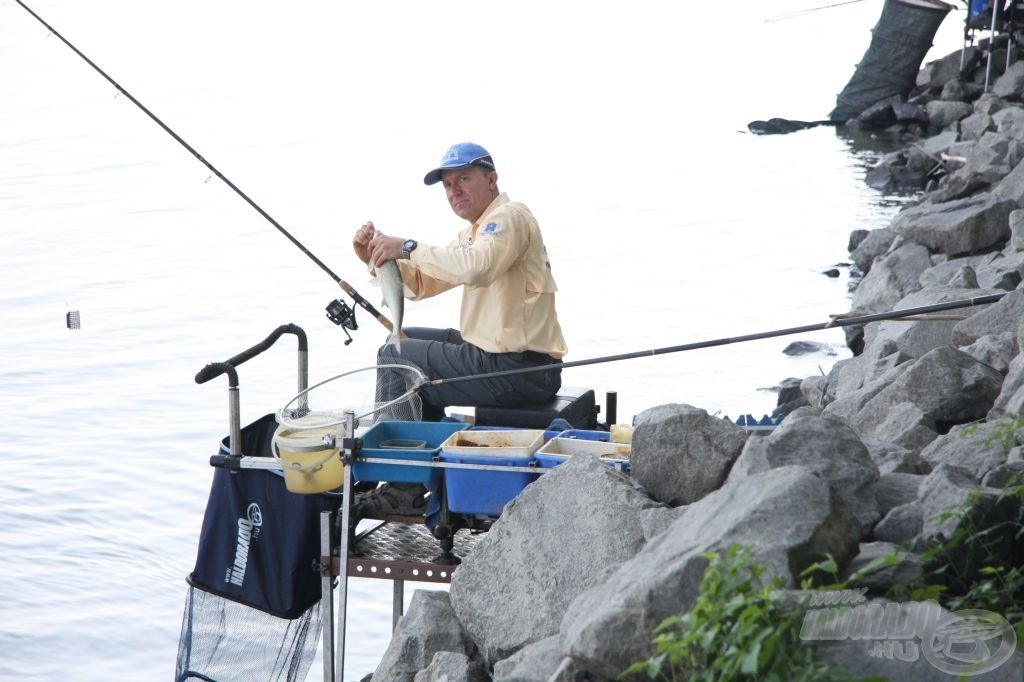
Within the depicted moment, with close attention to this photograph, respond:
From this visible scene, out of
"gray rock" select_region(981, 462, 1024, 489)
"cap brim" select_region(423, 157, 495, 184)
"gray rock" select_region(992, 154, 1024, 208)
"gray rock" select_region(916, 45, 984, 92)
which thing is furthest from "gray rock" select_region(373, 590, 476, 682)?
"gray rock" select_region(916, 45, 984, 92)

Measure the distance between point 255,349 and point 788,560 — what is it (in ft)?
7.09

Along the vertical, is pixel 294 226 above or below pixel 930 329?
above

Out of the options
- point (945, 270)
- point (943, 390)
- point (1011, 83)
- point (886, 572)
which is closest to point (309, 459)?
point (886, 572)

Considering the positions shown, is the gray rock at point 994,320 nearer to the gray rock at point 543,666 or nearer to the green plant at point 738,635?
the gray rock at point 543,666

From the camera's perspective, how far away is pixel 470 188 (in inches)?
177

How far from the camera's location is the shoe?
402 centimetres

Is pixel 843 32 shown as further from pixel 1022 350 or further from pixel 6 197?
pixel 1022 350

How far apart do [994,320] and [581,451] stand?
2123 mm

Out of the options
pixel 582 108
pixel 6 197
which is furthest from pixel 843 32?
pixel 6 197

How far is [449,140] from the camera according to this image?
1559cm

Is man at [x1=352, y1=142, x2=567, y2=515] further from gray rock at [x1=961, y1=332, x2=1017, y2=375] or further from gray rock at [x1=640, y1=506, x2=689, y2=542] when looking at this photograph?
gray rock at [x1=961, y1=332, x2=1017, y2=375]

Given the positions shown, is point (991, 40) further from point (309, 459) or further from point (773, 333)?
point (309, 459)

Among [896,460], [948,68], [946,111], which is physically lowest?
[896,460]

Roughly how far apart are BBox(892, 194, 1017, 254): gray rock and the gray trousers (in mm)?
3835
